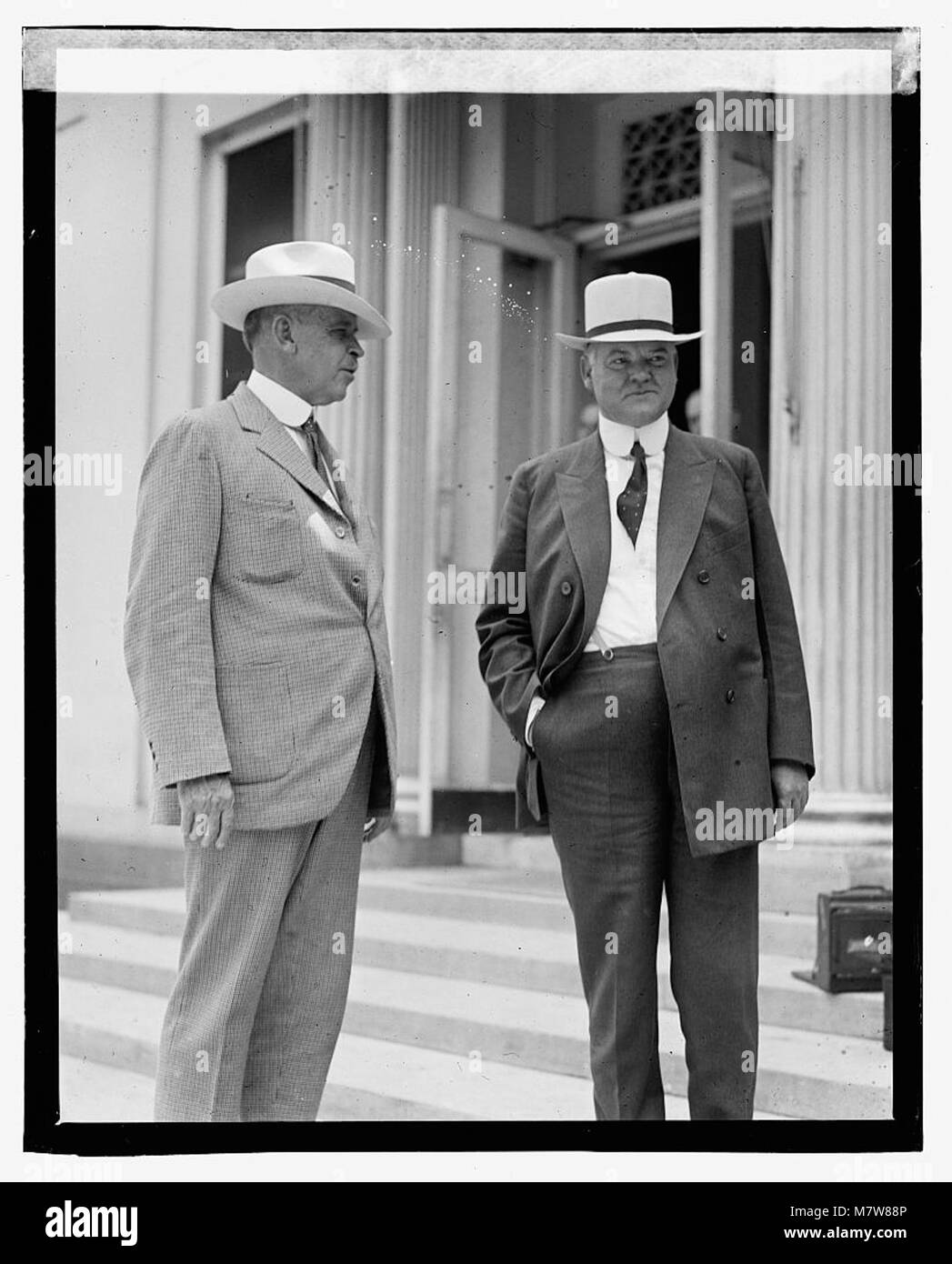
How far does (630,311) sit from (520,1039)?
2111 mm

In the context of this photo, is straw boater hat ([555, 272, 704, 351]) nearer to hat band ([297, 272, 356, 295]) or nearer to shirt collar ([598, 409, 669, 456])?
shirt collar ([598, 409, 669, 456])

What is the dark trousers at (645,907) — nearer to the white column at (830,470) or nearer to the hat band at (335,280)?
the hat band at (335,280)

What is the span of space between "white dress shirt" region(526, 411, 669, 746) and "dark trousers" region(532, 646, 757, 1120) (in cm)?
5

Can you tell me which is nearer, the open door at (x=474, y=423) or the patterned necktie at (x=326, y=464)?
the patterned necktie at (x=326, y=464)

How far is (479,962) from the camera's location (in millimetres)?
4820

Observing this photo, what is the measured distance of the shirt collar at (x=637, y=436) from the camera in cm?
331

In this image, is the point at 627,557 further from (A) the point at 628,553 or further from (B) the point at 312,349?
(B) the point at 312,349

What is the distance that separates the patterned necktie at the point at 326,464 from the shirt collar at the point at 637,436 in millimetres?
578

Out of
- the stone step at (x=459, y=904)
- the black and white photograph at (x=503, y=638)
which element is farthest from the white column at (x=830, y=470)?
the stone step at (x=459, y=904)

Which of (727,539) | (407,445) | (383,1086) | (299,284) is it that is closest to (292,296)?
(299,284)

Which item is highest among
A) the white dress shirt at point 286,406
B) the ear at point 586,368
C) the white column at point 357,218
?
the white column at point 357,218
